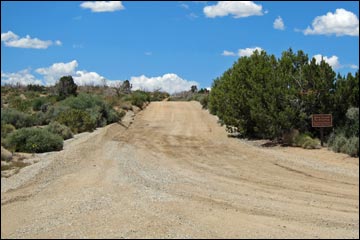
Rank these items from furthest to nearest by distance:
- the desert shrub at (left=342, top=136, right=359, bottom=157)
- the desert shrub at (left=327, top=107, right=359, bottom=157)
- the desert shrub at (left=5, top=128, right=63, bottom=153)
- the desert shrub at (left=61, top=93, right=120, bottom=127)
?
the desert shrub at (left=61, top=93, right=120, bottom=127)
the desert shrub at (left=327, top=107, right=359, bottom=157)
the desert shrub at (left=342, top=136, right=359, bottom=157)
the desert shrub at (left=5, top=128, right=63, bottom=153)

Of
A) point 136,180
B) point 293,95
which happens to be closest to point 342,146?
point 293,95

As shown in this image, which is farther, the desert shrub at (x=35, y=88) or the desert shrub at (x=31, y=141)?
the desert shrub at (x=35, y=88)

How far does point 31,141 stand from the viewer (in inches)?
749

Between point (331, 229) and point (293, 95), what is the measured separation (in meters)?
14.7

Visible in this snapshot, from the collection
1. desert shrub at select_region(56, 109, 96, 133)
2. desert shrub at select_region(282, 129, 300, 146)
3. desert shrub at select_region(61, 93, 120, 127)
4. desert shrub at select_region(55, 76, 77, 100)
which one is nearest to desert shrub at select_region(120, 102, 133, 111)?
desert shrub at select_region(55, 76, 77, 100)

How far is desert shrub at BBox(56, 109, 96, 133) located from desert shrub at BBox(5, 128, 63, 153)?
8441mm

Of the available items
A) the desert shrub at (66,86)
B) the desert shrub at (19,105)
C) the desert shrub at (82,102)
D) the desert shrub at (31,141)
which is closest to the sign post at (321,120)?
the desert shrub at (31,141)

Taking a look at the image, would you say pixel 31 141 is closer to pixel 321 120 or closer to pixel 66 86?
pixel 321 120

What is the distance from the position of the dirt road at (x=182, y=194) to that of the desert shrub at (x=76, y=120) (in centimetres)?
645

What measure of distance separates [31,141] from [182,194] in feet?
29.5

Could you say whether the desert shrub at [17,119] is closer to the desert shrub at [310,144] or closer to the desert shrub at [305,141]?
the desert shrub at [305,141]

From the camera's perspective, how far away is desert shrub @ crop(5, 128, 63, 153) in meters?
18.6

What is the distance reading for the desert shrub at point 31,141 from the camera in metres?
18.6

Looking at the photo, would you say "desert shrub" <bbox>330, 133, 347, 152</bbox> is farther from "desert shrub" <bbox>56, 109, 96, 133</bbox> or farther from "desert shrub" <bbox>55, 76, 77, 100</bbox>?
"desert shrub" <bbox>55, 76, 77, 100</bbox>
